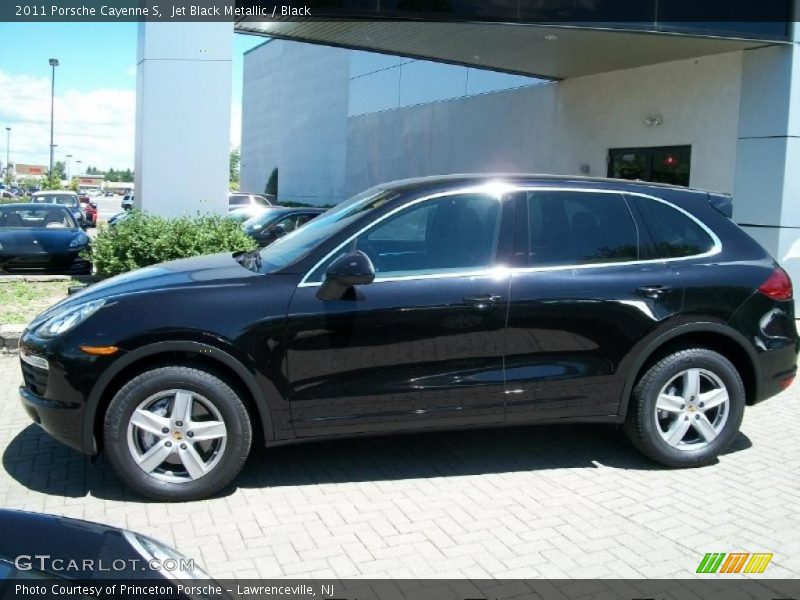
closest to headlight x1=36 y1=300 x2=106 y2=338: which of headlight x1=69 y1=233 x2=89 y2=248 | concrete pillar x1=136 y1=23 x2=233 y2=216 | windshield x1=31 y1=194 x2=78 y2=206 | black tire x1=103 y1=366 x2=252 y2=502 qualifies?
black tire x1=103 y1=366 x2=252 y2=502

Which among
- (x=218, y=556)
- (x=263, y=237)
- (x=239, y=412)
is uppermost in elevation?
(x=263, y=237)

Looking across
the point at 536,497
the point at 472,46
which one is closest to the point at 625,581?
the point at 536,497

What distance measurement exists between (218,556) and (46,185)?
50568 millimetres

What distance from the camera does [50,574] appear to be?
6.60ft

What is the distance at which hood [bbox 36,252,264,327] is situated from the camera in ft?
13.9

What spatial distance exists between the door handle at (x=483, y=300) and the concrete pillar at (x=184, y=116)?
5.49 m

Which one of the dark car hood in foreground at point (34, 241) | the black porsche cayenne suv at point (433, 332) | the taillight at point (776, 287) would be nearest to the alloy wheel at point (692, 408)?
the black porsche cayenne suv at point (433, 332)

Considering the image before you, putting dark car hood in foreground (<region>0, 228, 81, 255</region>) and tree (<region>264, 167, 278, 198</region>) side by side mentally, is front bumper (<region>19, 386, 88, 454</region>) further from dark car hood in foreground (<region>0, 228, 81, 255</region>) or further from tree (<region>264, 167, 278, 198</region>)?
tree (<region>264, 167, 278, 198</region>)

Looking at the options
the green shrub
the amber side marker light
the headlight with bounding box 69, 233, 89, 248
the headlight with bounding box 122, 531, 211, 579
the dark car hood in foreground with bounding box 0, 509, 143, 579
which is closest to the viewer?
the dark car hood in foreground with bounding box 0, 509, 143, 579

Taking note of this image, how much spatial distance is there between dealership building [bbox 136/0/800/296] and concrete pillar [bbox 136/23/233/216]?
0.04 ft

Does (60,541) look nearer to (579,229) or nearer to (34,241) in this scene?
(579,229)

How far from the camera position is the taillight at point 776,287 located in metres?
4.89

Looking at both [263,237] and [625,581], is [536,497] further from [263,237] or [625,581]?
[263,237]

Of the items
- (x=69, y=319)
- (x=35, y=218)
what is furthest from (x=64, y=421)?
(x=35, y=218)
